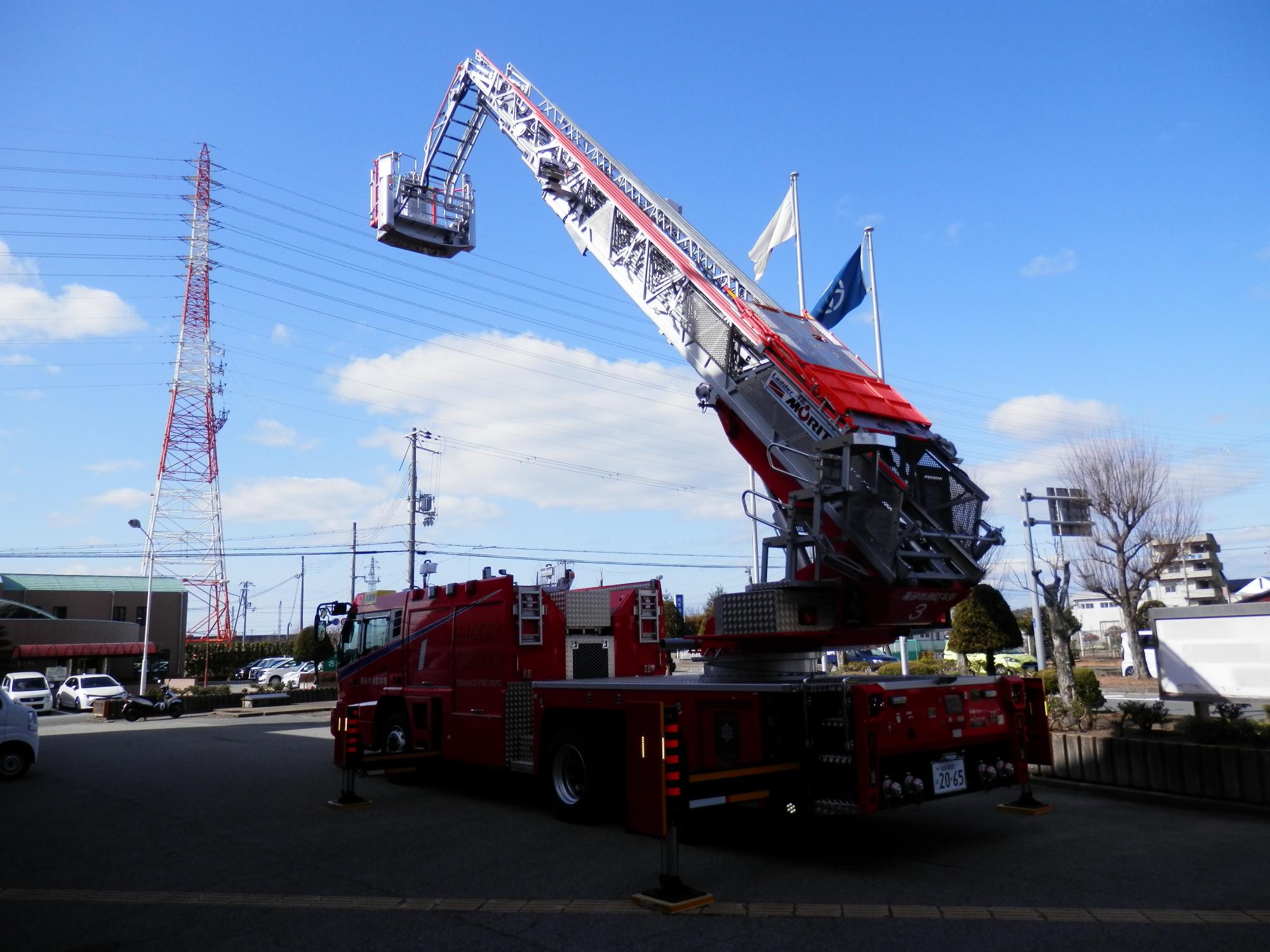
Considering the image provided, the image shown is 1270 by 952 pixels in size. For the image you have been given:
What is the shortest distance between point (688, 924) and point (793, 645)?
3438 millimetres

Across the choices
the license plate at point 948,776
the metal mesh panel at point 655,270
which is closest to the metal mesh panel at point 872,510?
the license plate at point 948,776

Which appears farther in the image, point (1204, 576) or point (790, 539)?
point (1204, 576)

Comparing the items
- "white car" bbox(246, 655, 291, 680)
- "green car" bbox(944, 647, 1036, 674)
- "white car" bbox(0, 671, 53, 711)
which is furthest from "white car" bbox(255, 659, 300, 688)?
"green car" bbox(944, 647, 1036, 674)

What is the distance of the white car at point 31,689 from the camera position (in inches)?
1277

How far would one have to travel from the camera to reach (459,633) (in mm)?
12094

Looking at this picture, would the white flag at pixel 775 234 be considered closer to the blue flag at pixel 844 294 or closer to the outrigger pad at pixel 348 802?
the blue flag at pixel 844 294

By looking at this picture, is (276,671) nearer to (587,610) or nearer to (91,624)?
(91,624)

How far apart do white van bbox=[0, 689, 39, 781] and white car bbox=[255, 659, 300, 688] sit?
31.0m

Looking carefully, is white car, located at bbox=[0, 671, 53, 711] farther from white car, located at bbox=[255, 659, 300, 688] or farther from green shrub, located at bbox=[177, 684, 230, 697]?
white car, located at bbox=[255, 659, 300, 688]

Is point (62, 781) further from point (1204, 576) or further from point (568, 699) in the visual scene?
point (1204, 576)

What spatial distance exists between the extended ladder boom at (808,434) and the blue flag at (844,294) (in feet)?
13.2

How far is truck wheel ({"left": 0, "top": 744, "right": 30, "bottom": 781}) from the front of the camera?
14.5 metres

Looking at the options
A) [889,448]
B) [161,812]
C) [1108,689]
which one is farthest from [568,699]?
[1108,689]

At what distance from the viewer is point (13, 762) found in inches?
574
